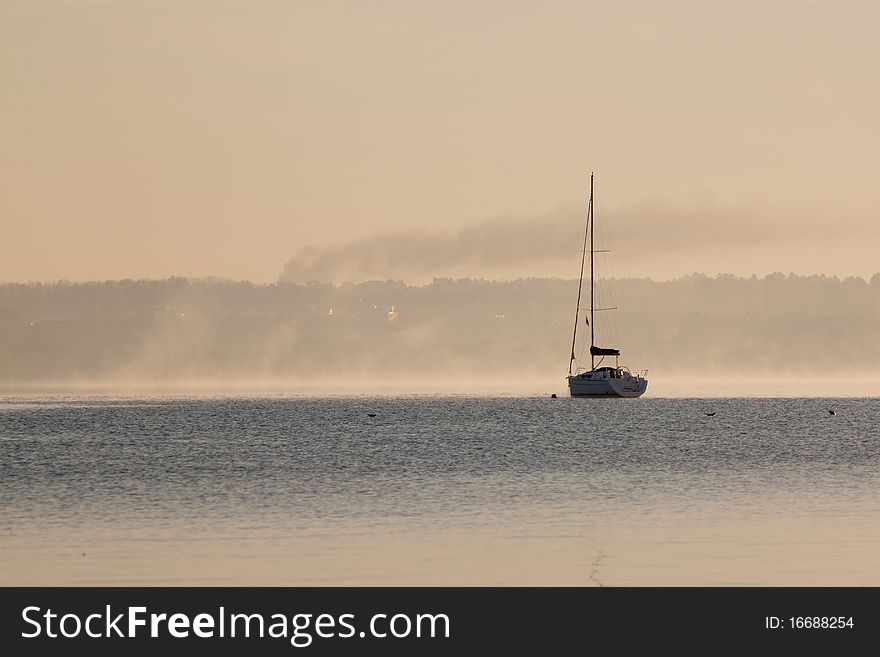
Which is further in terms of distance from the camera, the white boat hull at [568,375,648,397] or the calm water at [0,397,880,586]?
the white boat hull at [568,375,648,397]

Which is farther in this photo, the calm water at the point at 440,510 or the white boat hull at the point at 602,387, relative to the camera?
the white boat hull at the point at 602,387

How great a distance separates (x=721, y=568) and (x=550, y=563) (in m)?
4.38

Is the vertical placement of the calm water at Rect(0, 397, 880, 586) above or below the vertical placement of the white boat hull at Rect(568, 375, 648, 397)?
below

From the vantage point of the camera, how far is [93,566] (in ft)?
122

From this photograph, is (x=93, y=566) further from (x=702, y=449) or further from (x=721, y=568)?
(x=702, y=449)

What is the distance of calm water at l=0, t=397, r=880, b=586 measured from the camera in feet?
120

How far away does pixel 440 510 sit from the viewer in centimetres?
5150

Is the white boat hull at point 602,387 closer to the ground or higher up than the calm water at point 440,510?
higher up

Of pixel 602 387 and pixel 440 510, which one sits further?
pixel 602 387

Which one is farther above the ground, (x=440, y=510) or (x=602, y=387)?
(x=602, y=387)

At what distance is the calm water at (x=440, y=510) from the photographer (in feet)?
120
